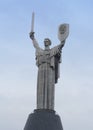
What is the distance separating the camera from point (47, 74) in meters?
Result: 20.5

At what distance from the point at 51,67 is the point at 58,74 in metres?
0.72

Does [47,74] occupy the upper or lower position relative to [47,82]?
upper

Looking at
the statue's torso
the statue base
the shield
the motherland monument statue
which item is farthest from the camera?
the shield

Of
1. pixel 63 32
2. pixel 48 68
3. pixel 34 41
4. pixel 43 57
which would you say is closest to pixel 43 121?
pixel 48 68

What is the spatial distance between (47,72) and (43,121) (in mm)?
2640

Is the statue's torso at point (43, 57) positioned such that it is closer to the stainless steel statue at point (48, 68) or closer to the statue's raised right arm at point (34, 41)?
the stainless steel statue at point (48, 68)

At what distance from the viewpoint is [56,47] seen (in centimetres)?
2073

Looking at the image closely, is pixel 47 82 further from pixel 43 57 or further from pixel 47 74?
pixel 43 57

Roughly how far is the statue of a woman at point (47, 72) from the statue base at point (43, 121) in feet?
1.50

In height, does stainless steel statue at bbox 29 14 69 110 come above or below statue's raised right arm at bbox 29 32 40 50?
below

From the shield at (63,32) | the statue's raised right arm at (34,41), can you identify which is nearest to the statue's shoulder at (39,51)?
the statue's raised right arm at (34,41)

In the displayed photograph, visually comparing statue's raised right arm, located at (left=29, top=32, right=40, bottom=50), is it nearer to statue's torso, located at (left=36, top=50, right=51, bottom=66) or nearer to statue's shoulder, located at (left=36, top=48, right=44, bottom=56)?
statue's shoulder, located at (left=36, top=48, right=44, bottom=56)

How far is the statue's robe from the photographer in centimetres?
2000

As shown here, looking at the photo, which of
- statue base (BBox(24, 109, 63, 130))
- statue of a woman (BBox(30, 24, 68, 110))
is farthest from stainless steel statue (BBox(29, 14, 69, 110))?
statue base (BBox(24, 109, 63, 130))
